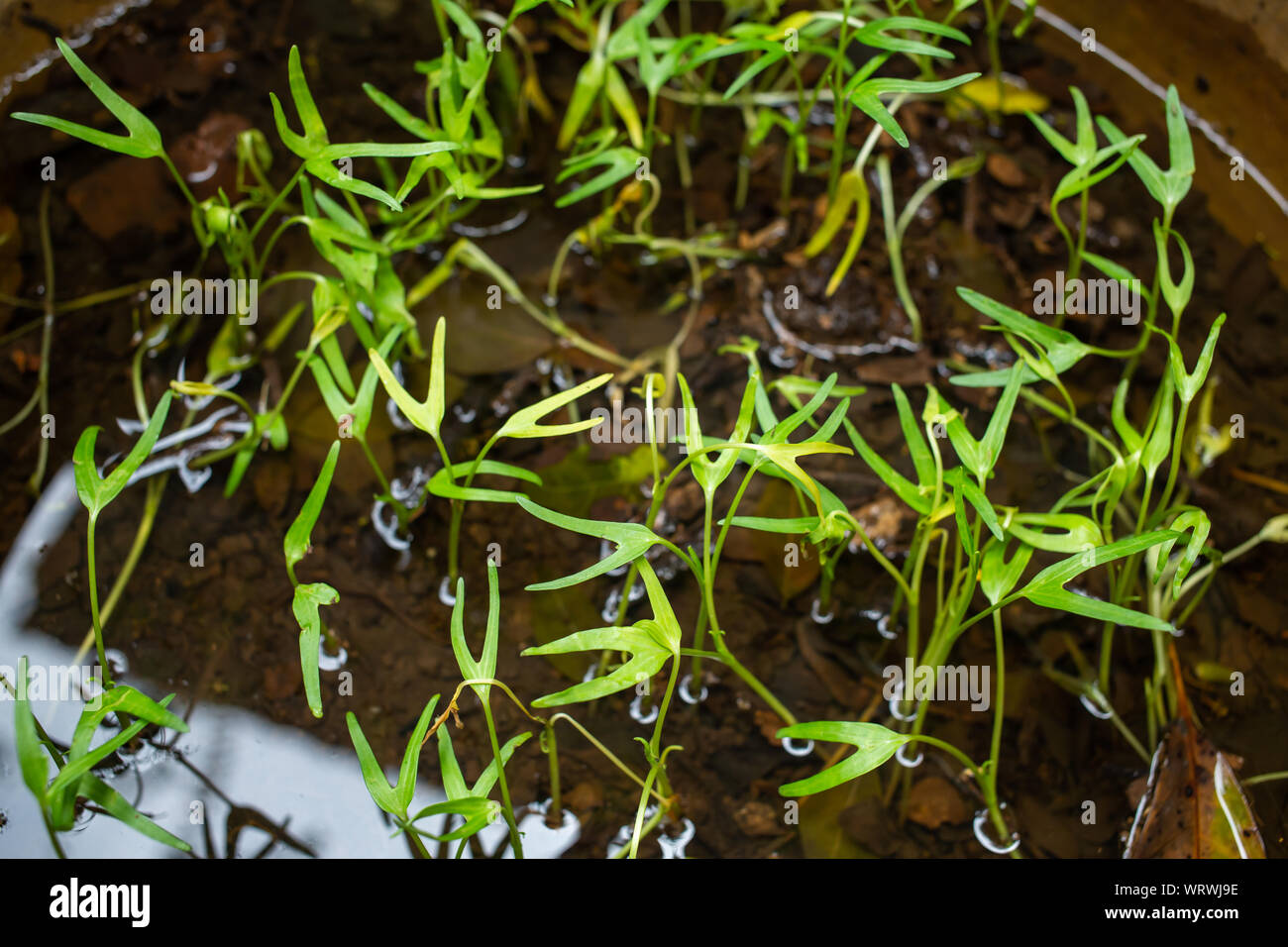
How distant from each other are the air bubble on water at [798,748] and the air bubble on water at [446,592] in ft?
1.90

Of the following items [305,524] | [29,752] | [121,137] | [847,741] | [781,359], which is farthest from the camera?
[781,359]

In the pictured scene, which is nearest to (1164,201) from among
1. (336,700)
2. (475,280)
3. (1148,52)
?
(1148,52)

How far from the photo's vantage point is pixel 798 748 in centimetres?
158

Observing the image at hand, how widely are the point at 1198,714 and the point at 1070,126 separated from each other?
1.31 meters

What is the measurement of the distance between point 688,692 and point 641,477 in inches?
15.4

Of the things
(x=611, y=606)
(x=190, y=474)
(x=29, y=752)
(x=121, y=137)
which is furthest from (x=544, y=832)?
(x=121, y=137)

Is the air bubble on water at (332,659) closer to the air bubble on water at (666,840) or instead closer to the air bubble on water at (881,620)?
the air bubble on water at (666,840)

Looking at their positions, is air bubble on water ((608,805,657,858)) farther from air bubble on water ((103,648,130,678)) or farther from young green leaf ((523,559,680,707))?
air bubble on water ((103,648,130,678))

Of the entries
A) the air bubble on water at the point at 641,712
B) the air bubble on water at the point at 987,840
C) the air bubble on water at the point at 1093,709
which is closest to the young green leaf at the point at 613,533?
the air bubble on water at the point at 641,712

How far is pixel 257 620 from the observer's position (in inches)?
64.7

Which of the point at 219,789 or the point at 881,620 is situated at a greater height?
the point at 881,620

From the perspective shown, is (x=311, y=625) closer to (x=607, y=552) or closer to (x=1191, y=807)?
(x=607, y=552)

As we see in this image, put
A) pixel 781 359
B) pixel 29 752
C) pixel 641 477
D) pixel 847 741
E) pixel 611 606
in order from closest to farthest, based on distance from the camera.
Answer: pixel 29 752 → pixel 847 741 → pixel 611 606 → pixel 641 477 → pixel 781 359
